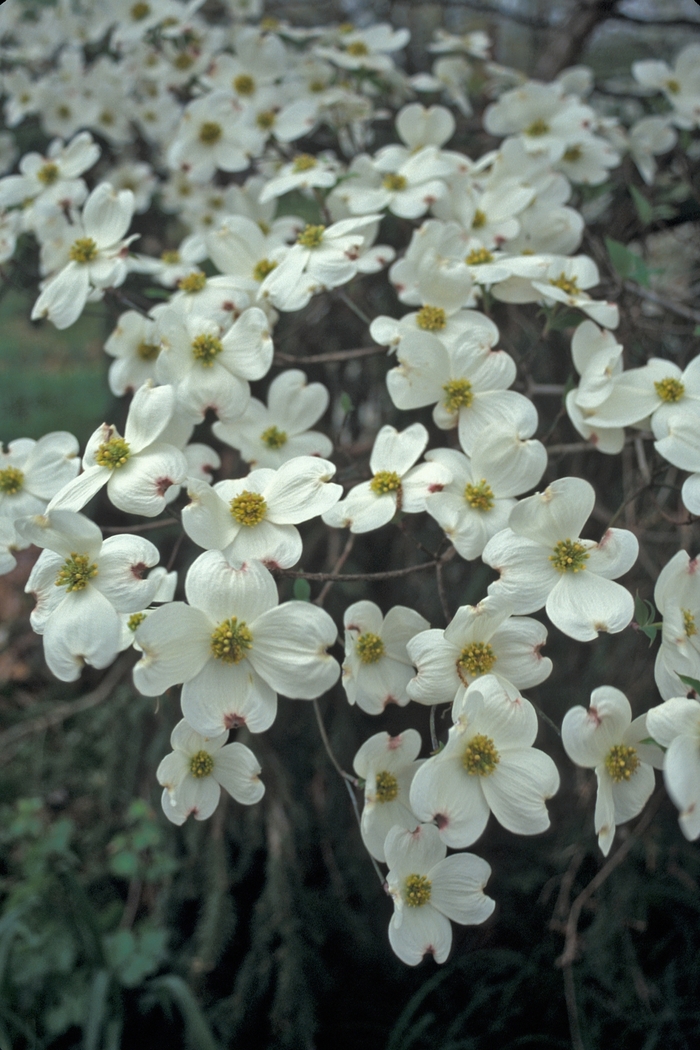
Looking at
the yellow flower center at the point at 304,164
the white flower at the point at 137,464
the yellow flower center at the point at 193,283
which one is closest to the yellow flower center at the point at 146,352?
the yellow flower center at the point at 193,283

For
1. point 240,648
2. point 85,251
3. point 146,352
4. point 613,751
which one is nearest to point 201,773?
point 240,648

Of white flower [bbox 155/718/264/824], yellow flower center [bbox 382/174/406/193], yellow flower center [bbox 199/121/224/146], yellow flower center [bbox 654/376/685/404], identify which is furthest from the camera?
yellow flower center [bbox 199/121/224/146]

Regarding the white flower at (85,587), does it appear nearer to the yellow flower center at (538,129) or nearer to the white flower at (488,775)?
the white flower at (488,775)

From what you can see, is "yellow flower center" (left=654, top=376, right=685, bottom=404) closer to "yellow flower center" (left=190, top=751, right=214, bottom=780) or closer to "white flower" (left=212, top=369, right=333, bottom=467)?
"white flower" (left=212, top=369, right=333, bottom=467)

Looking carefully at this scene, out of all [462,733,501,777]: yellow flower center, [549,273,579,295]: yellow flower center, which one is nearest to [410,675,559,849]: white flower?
[462,733,501,777]: yellow flower center

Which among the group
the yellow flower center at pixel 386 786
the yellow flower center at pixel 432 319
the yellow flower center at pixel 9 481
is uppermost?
the yellow flower center at pixel 432 319

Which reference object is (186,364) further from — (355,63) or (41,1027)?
(41,1027)

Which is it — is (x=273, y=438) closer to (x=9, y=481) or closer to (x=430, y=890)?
(x=9, y=481)
